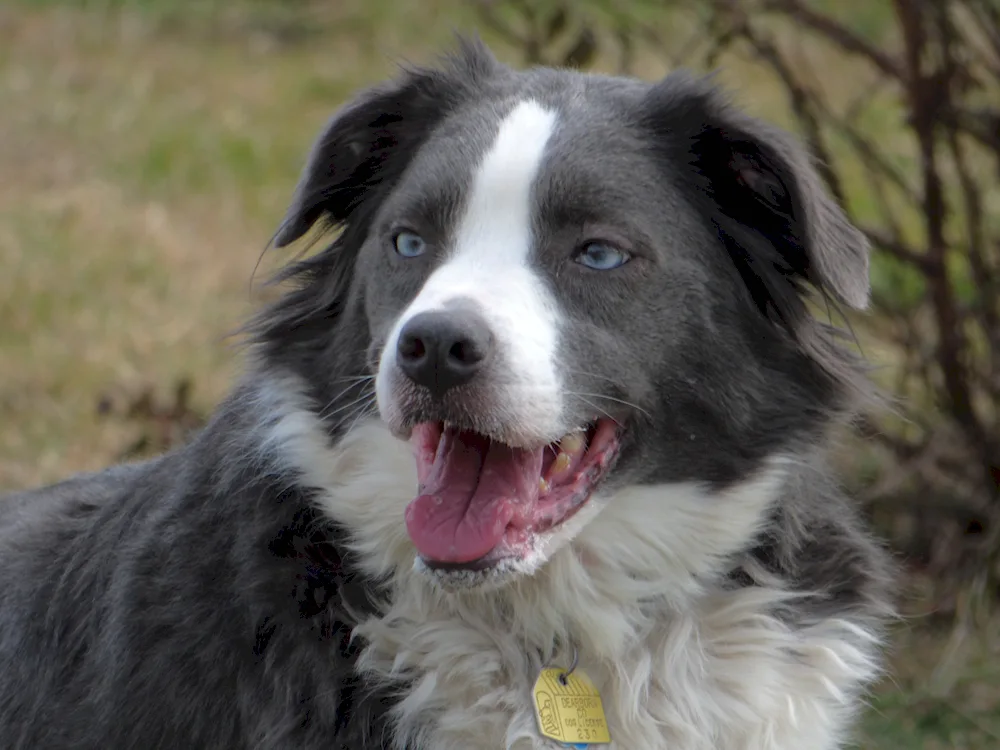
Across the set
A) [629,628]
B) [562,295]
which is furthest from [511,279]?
[629,628]

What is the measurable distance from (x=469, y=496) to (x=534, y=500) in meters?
0.12

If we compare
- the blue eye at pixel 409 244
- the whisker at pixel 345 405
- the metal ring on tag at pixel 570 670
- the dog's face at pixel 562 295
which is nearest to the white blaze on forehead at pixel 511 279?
the dog's face at pixel 562 295

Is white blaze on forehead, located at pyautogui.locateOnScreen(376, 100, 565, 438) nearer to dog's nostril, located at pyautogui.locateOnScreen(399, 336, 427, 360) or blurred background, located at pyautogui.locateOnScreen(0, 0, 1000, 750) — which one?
dog's nostril, located at pyautogui.locateOnScreen(399, 336, 427, 360)

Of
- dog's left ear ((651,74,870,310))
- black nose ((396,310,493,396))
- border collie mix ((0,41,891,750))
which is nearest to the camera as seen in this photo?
black nose ((396,310,493,396))

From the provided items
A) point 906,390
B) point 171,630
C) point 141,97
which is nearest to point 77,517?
point 171,630

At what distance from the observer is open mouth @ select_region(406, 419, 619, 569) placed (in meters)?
2.83

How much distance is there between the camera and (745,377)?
3121 millimetres

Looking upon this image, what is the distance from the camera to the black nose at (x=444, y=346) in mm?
2689

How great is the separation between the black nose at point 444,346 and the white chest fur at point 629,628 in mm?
354

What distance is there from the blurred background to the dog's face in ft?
0.87

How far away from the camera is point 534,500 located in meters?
2.89

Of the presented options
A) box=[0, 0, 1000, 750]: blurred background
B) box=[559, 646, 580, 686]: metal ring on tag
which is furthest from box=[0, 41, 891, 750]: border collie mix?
box=[0, 0, 1000, 750]: blurred background

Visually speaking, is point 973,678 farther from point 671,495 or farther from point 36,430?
point 36,430

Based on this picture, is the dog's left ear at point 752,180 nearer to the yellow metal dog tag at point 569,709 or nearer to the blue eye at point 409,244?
the blue eye at point 409,244
